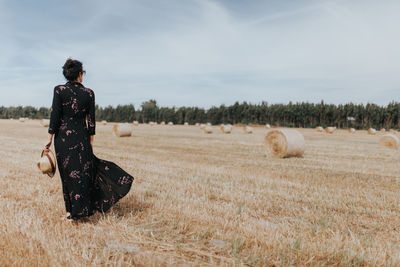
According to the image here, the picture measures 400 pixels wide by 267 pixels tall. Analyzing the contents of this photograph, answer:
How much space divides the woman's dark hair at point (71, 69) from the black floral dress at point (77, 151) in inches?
3.3

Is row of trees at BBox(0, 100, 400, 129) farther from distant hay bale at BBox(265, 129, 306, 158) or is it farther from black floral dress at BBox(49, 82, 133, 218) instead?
black floral dress at BBox(49, 82, 133, 218)

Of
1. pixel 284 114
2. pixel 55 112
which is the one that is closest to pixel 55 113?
pixel 55 112

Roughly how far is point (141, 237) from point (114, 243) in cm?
33

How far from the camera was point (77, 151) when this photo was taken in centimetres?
418

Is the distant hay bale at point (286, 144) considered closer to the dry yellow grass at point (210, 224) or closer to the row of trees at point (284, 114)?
the dry yellow grass at point (210, 224)

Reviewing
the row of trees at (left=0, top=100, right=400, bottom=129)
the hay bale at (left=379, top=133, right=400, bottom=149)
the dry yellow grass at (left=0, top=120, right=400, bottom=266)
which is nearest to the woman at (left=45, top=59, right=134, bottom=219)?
the dry yellow grass at (left=0, top=120, right=400, bottom=266)

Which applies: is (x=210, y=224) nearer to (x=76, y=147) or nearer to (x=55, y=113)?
(x=76, y=147)

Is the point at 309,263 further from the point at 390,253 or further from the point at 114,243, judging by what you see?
the point at 114,243

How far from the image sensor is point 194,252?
351 centimetres

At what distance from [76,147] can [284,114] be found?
63.7m

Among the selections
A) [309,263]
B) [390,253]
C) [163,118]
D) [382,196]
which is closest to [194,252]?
[309,263]

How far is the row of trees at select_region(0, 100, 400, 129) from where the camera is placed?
2372 inches

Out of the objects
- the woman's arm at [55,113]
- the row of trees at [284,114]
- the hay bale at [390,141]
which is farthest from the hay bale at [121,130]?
the row of trees at [284,114]

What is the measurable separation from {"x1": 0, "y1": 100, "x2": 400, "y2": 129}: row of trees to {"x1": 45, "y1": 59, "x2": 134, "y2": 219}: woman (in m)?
61.2
